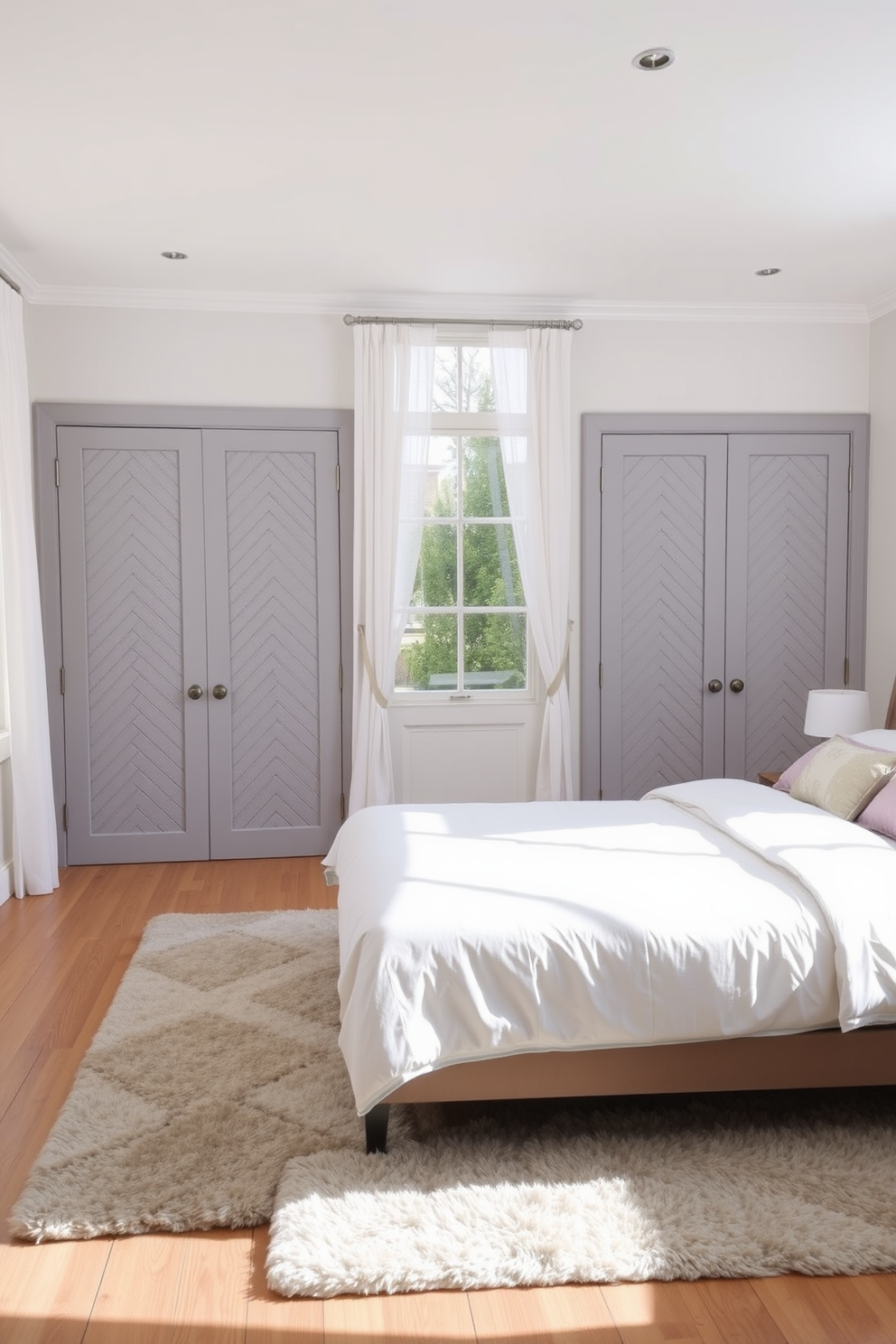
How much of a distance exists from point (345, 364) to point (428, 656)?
1.51 m

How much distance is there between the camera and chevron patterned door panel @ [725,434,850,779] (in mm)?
5199

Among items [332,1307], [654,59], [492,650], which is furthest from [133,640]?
[332,1307]

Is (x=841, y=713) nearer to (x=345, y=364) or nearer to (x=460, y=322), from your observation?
(x=460, y=322)

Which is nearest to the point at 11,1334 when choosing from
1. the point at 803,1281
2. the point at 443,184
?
the point at 803,1281

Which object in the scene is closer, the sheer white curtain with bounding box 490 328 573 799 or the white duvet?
the white duvet

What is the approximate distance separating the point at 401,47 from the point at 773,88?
1.09 m

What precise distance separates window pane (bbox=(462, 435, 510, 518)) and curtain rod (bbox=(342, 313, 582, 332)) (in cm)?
55

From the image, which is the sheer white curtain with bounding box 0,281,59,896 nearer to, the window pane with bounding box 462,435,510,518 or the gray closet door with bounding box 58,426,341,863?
the gray closet door with bounding box 58,426,341,863

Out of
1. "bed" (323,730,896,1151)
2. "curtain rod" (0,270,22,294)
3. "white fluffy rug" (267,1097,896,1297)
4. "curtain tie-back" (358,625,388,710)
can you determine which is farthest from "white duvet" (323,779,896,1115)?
"curtain rod" (0,270,22,294)

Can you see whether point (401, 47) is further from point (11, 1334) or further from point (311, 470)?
point (11, 1334)

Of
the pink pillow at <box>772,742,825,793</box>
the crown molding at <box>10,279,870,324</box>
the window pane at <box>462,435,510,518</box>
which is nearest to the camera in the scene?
the pink pillow at <box>772,742,825,793</box>

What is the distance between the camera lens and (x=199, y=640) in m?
4.94

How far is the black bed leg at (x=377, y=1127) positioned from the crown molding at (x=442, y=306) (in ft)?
12.4

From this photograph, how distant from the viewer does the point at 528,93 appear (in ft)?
9.50
